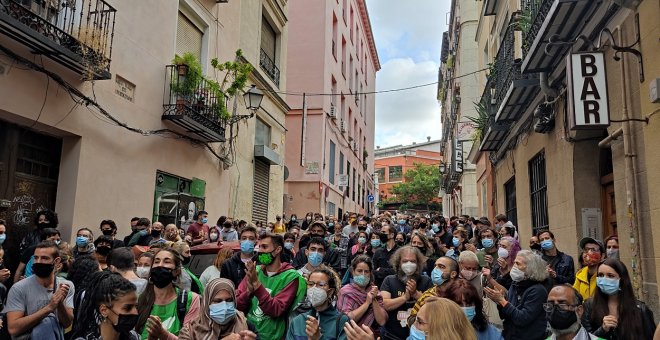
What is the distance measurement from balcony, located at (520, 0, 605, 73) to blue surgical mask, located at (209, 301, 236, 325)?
5.95 meters

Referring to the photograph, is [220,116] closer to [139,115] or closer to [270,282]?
[139,115]

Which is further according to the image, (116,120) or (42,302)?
(116,120)

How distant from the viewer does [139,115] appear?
10789 millimetres

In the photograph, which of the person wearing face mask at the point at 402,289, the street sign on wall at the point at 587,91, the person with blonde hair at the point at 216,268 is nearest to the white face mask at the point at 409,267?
the person wearing face mask at the point at 402,289

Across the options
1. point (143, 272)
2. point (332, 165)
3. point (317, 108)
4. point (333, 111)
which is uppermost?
point (333, 111)

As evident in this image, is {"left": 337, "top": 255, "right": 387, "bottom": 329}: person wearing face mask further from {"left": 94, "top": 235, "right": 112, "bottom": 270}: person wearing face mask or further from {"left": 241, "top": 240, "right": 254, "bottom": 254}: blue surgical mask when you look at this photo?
{"left": 94, "top": 235, "right": 112, "bottom": 270}: person wearing face mask

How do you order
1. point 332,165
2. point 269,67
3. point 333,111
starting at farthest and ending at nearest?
point 332,165, point 333,111, point 269,67

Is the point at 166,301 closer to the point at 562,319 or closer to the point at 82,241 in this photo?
the point at 562,319

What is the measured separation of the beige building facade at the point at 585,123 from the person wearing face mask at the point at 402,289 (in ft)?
9.79

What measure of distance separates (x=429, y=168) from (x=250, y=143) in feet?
145

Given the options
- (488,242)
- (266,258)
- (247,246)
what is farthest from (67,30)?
Result: (488,242)

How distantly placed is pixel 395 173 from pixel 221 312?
69428 millimetres

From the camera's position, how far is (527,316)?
455cm

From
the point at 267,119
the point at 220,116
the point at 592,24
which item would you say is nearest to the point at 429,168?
the point at 267,119
